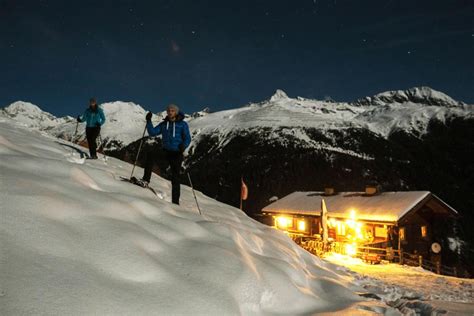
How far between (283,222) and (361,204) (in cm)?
925

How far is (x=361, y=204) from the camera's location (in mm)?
25609

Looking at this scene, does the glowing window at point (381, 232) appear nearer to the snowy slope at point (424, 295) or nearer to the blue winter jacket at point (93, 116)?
the snowy slope at point (424, 295)

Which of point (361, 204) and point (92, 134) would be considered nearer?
A: point (92, 134)

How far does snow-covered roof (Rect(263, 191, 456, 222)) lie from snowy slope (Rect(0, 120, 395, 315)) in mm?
19968

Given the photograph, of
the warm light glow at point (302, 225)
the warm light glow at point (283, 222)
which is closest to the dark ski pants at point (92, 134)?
the warm light glow at point (302, 225)

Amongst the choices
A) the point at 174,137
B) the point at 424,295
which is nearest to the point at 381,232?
the point at 424,295

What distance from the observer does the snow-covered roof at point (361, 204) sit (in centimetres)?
2255

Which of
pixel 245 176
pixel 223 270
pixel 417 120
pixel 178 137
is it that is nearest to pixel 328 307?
pixel 223 270

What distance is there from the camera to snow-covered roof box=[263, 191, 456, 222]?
22.5m

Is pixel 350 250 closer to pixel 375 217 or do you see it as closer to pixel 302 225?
pixel 375 217

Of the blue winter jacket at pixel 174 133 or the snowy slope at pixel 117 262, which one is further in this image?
the blue winter jacket at pixel 174 133

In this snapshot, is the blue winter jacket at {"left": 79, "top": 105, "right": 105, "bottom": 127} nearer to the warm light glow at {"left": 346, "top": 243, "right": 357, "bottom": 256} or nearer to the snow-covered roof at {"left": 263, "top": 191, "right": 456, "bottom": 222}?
the warm light glow at {"left": 346, "top": 243, "right": 357, "bottom": 256}

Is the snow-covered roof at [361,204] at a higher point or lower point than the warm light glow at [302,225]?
higher

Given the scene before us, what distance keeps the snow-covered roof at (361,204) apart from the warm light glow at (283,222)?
1072mm
